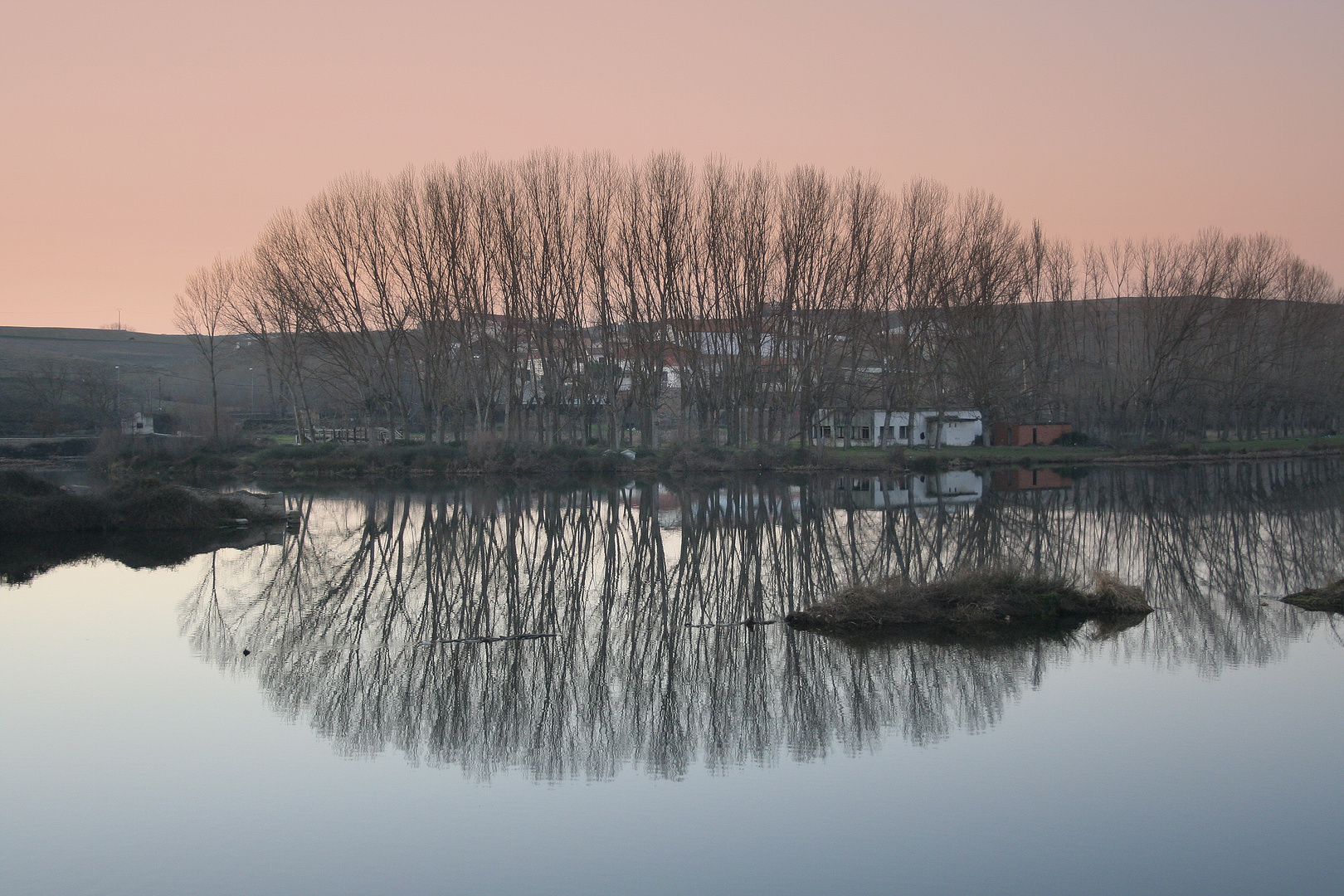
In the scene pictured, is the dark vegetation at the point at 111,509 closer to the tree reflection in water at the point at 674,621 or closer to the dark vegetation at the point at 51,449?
the tree reflection in water at the point at 674,621

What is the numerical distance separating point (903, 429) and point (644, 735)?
185ft

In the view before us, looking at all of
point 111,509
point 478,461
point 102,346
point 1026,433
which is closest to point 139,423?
point 478,461

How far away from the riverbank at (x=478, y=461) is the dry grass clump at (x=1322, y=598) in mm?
29404

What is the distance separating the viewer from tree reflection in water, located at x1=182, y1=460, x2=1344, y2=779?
863 centimetres

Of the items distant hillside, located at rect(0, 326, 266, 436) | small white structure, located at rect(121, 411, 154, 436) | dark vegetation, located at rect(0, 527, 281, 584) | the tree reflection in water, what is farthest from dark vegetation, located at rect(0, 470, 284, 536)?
small white structure, located at rect(121, 411, 154, 436)

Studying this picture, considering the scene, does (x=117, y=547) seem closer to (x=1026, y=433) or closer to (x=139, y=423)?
(x=1026, y=433)

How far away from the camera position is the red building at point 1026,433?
59406 mm

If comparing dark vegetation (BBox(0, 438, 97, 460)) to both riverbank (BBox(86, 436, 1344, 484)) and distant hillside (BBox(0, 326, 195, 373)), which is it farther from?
distant hillside (BBox(0, 326, 195, 373))

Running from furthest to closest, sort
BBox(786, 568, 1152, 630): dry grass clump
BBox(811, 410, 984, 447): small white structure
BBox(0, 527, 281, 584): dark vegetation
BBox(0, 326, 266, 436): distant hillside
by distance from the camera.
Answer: BBox(0, 326, 266, 436): distant hillside → BBox(811, 410, 984, 447): small white structure → BBox(0, 527, 281, 584): dark vegetation → BBox(786, 568, 1152, 630): dry grass clump

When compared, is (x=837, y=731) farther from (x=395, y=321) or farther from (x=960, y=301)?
(x=960, y=301)

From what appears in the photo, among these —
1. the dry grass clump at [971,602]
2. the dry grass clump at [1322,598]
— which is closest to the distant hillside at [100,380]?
the dry grass clump at [971,602]

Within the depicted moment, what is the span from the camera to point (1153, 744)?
809 cm

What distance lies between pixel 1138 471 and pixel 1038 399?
1754 cm

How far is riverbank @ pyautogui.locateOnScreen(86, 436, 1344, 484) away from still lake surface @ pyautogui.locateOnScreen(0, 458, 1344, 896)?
25726 mm
